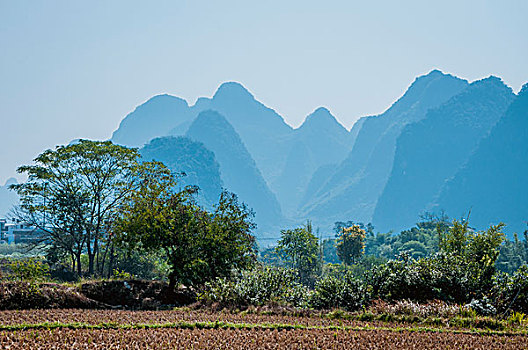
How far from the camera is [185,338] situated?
26.1ft

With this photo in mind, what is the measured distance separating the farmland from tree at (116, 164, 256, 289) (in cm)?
302

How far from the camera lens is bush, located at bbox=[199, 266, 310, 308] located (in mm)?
11297

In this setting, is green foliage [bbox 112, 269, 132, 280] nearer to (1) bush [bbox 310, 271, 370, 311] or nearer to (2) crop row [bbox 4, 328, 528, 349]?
(2) crop row [bbox 4, 328, 528, 349]

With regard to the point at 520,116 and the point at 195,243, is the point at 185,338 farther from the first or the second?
the point at 520,116

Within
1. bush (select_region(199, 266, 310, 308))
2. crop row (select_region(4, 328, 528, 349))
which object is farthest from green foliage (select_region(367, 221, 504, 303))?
crop row (select_region(4, 328, 528, 349))

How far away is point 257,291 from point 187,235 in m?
2.89

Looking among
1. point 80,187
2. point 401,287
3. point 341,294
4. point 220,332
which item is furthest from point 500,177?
point 220,332

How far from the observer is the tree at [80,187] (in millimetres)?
23078

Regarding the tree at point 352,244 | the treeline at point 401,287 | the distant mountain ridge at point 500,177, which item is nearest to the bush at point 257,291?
the treeline at point 401,287

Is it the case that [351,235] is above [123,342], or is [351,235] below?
above

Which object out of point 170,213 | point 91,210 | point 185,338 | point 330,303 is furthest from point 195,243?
point 91,210

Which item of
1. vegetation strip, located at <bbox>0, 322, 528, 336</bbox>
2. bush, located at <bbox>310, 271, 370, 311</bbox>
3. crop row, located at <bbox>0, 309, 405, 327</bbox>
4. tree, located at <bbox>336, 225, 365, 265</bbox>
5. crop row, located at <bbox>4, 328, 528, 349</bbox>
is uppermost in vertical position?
tree, located at <bbox>336, 225, 365, 265</bbox>

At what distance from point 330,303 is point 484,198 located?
182490 mm

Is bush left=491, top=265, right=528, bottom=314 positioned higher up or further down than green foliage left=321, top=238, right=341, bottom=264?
further down
